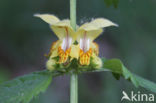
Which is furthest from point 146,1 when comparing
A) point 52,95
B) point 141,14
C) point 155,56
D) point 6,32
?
point 6,32

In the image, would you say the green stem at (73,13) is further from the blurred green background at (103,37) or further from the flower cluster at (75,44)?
the blurred green background at (103,37)

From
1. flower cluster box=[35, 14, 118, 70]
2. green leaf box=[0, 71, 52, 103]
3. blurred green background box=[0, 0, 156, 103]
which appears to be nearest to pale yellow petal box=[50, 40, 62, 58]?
flower cluster box=[35, 14, 118, 70]

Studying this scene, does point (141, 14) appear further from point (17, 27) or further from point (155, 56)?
point (17, 27)

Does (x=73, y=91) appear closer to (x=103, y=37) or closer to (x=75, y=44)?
(x=75, y=44)

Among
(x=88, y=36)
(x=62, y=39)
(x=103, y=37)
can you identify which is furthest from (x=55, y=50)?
(x=103, y=37)

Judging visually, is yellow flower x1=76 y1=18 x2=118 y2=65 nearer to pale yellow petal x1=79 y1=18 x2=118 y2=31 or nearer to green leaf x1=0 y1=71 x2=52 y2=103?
pale yellow petal x1=79 y1=18 x2=118 y2=31

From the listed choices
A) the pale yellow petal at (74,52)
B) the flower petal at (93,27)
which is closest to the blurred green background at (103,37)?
the flower petal at (93,27)
